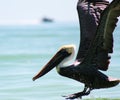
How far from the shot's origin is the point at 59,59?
10.5 m

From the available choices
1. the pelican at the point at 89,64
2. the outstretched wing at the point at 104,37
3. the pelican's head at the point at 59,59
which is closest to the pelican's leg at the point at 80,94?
the pelican at the point at 89,64

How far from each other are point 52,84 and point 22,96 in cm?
203

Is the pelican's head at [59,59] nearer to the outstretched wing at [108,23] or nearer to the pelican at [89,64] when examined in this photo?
the pelican at [89,64]

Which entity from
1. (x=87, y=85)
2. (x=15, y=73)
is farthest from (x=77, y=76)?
(x=15, y=73)

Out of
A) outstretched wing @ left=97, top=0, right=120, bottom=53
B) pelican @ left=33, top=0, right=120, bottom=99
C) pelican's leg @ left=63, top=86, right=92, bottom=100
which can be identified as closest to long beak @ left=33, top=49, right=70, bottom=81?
pelican @ left=33, top=0, right=120, bottom=99

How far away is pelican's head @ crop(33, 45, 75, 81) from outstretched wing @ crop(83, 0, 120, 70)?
266mm

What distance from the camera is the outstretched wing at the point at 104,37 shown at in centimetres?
992

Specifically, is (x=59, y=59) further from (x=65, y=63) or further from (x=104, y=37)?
(x=104, y=37)

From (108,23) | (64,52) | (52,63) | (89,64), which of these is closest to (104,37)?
(108,23)

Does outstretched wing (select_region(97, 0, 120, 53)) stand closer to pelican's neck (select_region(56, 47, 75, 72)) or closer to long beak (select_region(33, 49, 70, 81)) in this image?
pelican's neck (select_region(56, 47, 75, 72))

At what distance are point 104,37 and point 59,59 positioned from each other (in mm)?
767

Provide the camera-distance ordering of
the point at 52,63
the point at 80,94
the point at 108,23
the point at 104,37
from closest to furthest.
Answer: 1. the point at 108,23
2. the point at 104,37
3. the point at 52,63
4. the point at 80,94

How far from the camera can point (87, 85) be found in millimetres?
10641

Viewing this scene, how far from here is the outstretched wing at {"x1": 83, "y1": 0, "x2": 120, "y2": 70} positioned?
9922 millimetres
